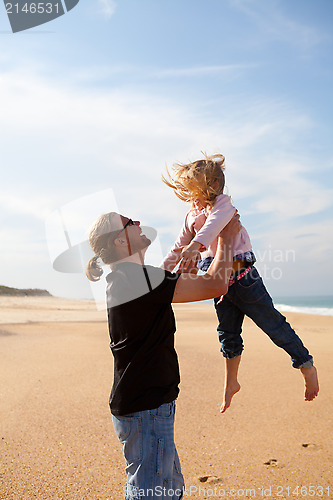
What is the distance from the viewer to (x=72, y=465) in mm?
4484

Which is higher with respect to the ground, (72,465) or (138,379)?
(138,379)

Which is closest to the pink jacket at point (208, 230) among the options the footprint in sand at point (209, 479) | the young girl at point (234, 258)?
the young girl at point (234, 258)

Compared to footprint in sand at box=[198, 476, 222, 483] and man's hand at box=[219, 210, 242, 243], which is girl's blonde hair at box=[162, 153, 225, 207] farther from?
footprint in sand at box=[198, 476, 222, 483]

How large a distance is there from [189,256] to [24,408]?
14.3ft

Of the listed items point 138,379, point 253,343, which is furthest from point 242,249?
point 253,343

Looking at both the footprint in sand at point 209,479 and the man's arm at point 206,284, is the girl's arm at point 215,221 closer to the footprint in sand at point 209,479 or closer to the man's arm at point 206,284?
the man's arm at point 206,284

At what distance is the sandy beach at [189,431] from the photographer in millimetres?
4137

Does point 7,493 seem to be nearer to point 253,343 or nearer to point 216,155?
point 216,155

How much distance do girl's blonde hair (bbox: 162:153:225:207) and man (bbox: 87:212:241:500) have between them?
2.28ft

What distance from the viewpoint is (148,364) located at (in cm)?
248

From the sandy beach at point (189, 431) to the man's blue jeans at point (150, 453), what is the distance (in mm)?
1775

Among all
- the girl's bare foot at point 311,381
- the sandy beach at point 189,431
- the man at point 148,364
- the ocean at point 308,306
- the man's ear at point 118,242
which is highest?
the man's ear at point 118,242

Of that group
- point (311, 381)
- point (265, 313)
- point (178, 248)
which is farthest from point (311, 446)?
point (178, 248)

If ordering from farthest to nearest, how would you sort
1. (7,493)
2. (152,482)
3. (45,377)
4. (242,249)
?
(45,377), (7,493), (242,249), (152,482)
